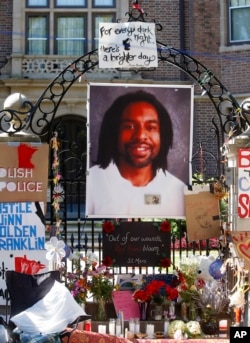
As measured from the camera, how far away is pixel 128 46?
7.26m

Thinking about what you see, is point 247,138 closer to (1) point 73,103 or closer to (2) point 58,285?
(2) point 58,285

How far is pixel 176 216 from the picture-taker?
24.5 ft

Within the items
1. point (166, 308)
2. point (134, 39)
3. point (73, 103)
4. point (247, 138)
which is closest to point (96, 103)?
point (134, 39)

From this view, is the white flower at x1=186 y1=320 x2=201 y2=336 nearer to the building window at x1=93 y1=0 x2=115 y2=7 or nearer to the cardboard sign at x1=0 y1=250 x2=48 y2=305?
the cardboard sign at x1=0 y1=250 x2=48 y2=305

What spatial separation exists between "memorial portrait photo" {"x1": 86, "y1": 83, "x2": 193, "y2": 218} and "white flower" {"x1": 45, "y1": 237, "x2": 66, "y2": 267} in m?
0.86

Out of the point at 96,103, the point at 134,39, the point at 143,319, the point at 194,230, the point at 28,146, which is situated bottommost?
the point at 143,319

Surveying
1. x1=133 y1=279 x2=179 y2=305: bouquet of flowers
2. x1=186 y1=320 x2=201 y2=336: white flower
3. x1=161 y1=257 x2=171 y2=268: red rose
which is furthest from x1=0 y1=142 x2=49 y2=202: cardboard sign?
x1=186 y1=320 x2=201 y2=336: white flower

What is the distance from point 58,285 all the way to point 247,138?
2340 mm

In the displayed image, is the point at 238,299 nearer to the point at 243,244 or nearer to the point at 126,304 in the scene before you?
the point at 243,244

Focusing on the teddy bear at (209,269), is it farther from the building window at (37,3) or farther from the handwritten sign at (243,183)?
the building window at (37,3)

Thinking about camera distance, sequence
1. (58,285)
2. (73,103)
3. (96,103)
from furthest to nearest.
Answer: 1. (73,103)
2. (96,103)
3. (58,285)

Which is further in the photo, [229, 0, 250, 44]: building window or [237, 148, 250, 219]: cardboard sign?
[229, 0, 250, 44]: building window

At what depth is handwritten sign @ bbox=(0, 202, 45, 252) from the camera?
7047mm

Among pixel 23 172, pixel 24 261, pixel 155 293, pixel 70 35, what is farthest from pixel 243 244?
Result: pixel 70 35
